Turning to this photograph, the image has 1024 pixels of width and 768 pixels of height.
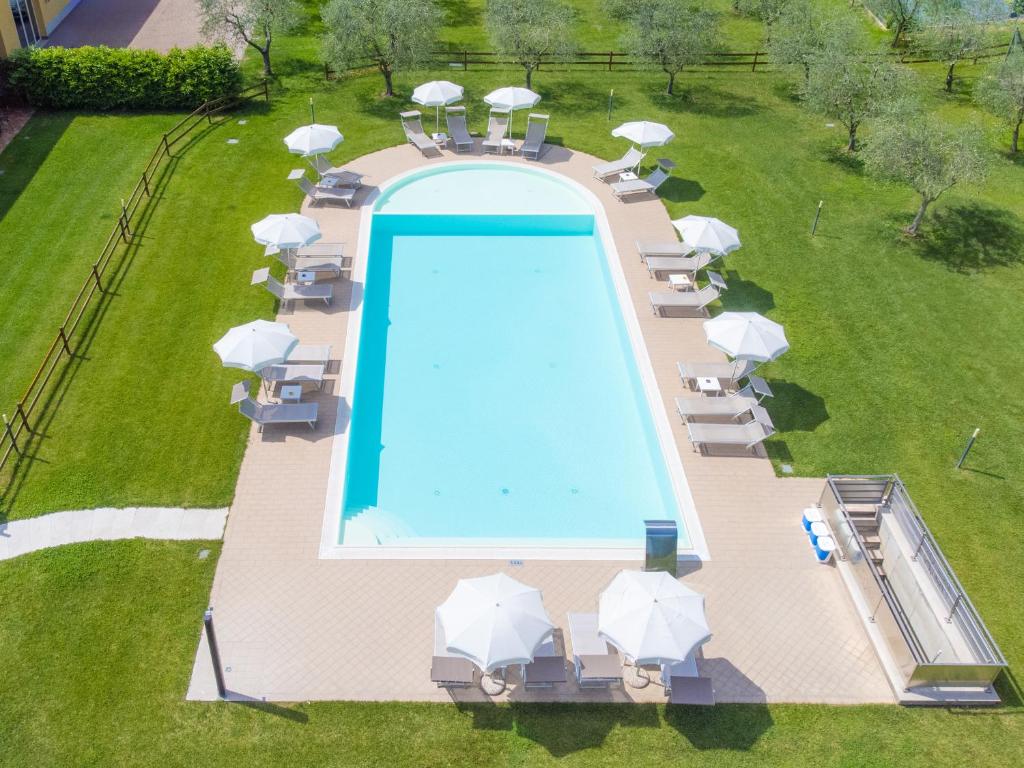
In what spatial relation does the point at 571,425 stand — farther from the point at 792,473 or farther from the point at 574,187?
the point at 574,187

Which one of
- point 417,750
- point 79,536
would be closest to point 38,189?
point 79,536

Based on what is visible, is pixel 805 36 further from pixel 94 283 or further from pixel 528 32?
pixel 94 283

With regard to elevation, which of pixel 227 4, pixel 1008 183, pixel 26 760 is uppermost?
pixel 227 4

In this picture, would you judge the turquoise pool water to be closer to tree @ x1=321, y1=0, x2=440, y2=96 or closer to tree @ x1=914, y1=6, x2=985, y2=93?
tree @ x1=321, y1=0, x2=440, y2=96

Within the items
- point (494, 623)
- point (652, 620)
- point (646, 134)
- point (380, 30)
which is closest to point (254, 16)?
point (380, 30)

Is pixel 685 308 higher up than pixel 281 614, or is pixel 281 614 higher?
pixel 685 308

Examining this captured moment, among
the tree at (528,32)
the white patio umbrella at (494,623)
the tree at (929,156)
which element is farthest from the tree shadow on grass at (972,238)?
the white patio umbrella at (494,623)
